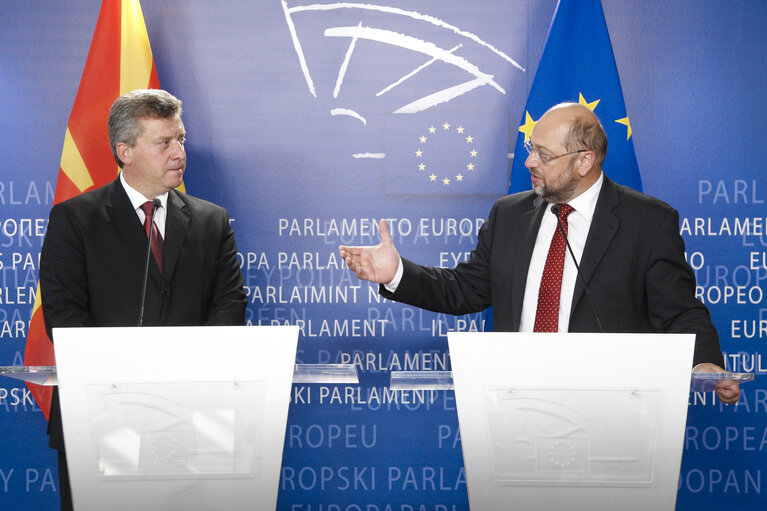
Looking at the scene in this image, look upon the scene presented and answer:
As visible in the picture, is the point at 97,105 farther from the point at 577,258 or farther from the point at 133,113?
the point at 577,258

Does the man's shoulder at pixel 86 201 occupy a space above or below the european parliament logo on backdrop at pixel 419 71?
below

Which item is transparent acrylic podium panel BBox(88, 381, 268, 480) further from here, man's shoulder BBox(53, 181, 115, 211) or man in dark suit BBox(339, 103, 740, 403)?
man's shoulder BBox(53, 181, 115, 211)

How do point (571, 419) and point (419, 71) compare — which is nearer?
point (571, 419)

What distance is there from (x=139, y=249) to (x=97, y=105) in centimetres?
98

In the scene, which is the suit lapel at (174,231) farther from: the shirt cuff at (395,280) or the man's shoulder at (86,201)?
the shirt cuff at (395,280)

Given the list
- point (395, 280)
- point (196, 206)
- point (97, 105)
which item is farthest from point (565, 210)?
point (97, 105)

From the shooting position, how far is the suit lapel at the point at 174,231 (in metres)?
2.68

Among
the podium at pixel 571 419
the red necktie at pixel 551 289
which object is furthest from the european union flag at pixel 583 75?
the podium at pixel 571 419

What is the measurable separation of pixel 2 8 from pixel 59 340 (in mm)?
2795

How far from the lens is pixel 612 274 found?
253cm

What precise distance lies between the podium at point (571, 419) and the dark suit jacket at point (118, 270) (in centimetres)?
143

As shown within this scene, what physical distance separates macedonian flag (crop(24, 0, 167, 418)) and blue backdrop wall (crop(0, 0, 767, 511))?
0.29 m

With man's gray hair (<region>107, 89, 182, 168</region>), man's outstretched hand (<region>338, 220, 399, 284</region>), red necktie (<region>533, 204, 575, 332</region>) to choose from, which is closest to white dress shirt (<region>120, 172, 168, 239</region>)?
man's gray hair (<region>107, 89, 182, 168</region>)

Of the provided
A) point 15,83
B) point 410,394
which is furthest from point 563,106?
point 15,83
